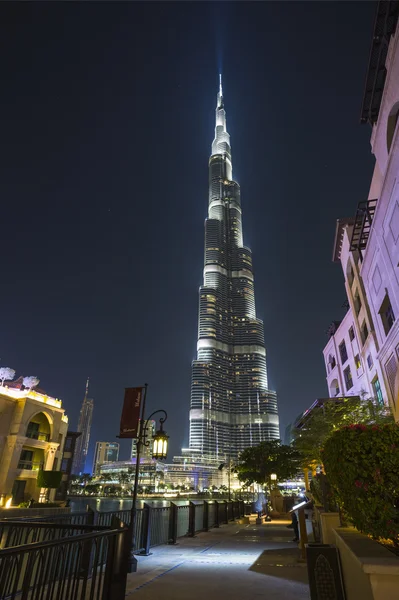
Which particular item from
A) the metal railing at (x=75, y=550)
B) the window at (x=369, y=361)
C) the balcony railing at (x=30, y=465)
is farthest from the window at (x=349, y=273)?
the balcony railing at (x=30, y=465)

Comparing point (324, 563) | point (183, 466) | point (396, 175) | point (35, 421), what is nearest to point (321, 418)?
point (396, 175)

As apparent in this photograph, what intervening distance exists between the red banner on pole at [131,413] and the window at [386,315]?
18.9 meters

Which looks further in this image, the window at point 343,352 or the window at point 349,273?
the window at point 343,352

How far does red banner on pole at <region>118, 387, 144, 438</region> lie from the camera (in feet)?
39.4

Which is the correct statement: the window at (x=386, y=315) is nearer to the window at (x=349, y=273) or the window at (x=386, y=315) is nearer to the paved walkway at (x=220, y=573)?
the window at (x=349, y=273)

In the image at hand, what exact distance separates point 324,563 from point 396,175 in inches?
738

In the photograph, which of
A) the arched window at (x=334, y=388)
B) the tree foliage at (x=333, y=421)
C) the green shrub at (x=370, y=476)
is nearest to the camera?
the green shrub at (x=370, y=476)

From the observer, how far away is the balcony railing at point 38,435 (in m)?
42.6

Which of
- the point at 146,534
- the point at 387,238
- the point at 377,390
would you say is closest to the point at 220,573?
the point at 146,534

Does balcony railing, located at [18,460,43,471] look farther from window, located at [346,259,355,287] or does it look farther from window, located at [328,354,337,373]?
window, located at [346,259,355,287]

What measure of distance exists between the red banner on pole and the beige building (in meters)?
32.4

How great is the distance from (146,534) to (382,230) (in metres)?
20.1

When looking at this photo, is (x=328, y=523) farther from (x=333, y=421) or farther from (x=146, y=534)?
(x=333, y=421)

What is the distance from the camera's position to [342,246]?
127 feet
